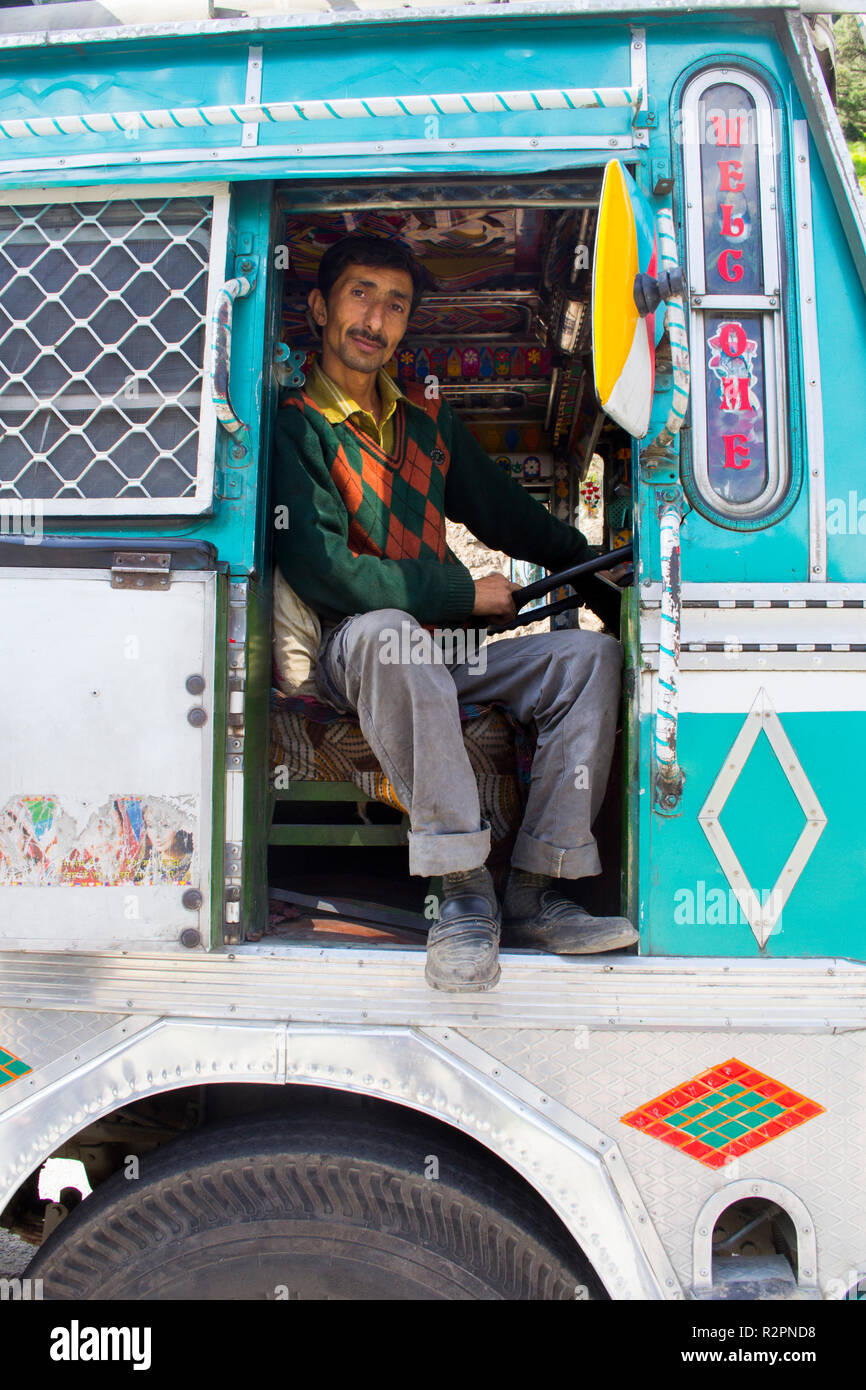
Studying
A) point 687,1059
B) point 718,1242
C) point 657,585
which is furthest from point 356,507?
point 718,1242

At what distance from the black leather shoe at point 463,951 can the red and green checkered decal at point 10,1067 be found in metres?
0.80

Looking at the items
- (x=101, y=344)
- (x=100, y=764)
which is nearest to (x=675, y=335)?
(x=101, y=344)

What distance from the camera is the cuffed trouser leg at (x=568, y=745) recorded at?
1830 millimetres

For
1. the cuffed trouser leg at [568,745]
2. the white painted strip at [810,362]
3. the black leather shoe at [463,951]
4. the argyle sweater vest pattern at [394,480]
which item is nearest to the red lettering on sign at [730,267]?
the white painted strip at [810,362]

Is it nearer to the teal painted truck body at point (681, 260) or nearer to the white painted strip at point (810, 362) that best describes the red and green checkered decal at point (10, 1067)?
the teal painted truck body at point (681, 260)

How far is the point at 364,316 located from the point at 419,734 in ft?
4.13

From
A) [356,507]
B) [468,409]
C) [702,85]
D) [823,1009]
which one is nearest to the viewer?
[823,1009]

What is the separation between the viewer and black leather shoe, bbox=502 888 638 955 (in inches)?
64.6

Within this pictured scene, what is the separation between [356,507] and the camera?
216 centimetres

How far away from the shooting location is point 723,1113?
1.61 meters

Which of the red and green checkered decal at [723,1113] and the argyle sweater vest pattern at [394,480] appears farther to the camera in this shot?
the argyle sweater vest pattern at [394,480]

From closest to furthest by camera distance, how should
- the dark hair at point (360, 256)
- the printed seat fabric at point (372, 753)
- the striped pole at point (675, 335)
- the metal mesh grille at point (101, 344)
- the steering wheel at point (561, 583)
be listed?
1. the striped pole at point (675, 335)
2. the metal mesh grille at point (101, 344)
3. the printed seat fabric at point (372, 753)
4. the steering wheel at point (561, 583)
5. the dark hair at point (360, 256)
